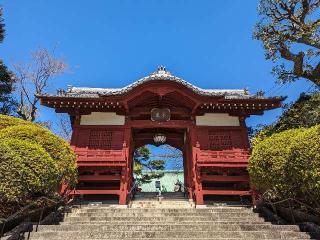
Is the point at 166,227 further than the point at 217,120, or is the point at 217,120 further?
the point at 217,120

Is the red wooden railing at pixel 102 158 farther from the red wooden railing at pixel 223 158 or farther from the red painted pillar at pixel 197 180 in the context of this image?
the red wooden railing at pixel 223 158

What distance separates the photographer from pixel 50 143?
10391 millimetres

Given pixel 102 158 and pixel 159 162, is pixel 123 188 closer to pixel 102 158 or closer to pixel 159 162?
pixel 102 158

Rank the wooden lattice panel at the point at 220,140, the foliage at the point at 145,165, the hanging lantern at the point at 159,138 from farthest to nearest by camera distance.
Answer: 1. the foliage at the point at 145,165
2. the hanging lantern at the point at 159,138
3. the wooden lattice panel at the point at 220,140

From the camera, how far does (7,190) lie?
769 centimetres

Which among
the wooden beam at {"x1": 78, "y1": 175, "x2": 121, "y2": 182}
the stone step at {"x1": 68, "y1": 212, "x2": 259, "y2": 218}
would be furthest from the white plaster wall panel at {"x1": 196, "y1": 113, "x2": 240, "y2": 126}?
the stone step at {"x1": 68, "y1": 212, "x2": 259, "y2": 218}

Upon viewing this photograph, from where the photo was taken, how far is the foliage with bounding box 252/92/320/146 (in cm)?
1198

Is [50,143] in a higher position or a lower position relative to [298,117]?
lower

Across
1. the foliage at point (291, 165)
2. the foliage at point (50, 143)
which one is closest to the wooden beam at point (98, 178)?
the foliage at point (50, 143)

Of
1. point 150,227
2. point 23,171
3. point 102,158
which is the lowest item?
point 150,227

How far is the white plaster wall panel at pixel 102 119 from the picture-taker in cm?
1463

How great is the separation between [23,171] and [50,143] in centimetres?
234

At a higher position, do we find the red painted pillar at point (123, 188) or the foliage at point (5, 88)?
the foliage at point (5, 88)

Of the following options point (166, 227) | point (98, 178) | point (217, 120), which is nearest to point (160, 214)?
point (166, 227)
